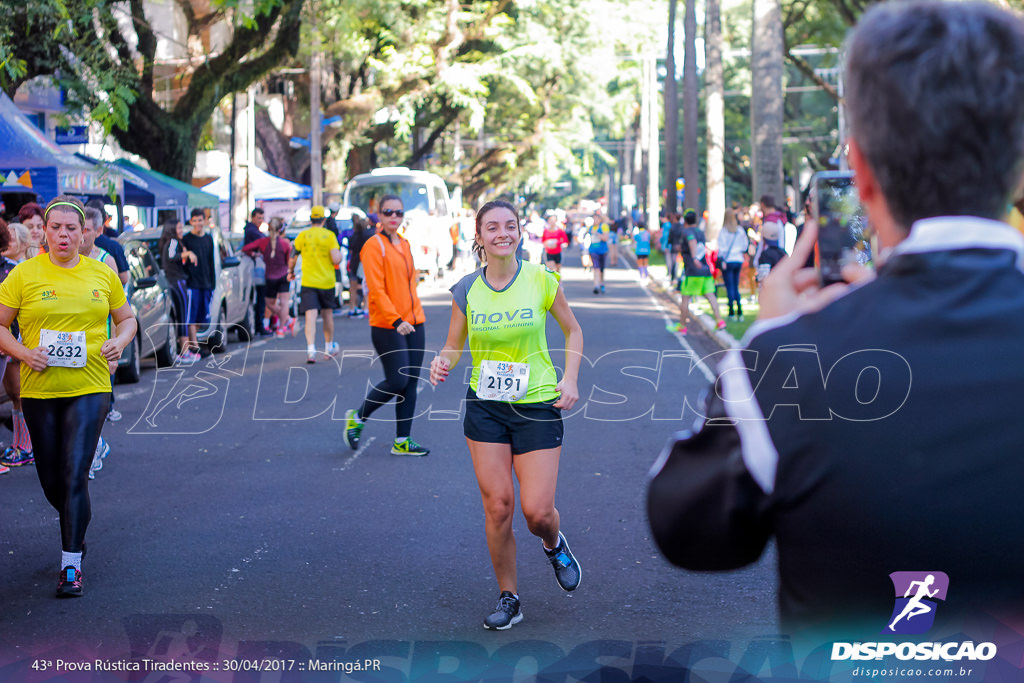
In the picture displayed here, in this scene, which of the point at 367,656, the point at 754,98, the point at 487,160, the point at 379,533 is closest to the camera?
the point at 367,656

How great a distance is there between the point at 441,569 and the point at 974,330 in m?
5.08

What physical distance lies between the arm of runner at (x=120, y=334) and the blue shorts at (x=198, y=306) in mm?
10112

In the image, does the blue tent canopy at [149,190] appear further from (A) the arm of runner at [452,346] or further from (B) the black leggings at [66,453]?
(A) the arm of runner at [452,346]

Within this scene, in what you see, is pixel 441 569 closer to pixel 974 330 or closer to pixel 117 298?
pixel 117 298

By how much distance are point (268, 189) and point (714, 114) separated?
42.6ft

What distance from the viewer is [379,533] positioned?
7.21 meters

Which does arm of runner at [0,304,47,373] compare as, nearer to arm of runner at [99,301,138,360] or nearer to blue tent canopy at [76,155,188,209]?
arm of runner at [99,301,138,360]

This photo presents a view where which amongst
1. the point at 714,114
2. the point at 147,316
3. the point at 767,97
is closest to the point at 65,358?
the point at 147,316

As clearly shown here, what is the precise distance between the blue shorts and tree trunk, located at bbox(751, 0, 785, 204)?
1154 cm

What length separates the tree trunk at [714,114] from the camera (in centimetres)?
3042

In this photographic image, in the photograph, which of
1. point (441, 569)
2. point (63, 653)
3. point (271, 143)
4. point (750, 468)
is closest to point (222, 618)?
point (63, 653)

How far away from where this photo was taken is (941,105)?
155 cm

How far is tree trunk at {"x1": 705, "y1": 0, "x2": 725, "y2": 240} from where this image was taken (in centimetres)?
3042

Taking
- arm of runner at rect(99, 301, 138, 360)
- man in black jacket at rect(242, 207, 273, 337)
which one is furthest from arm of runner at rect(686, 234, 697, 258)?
arm of runner at rect(99, 301, 138, 360)
